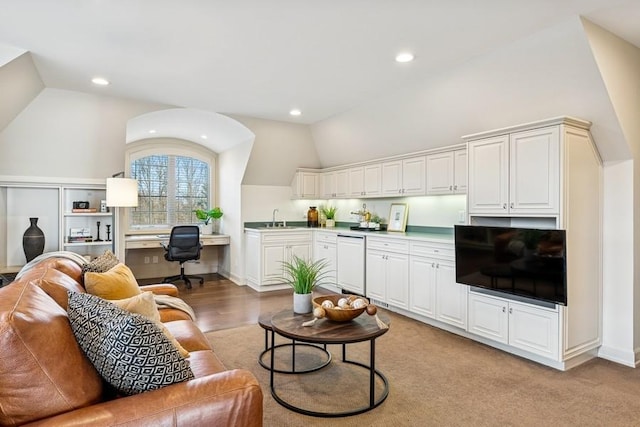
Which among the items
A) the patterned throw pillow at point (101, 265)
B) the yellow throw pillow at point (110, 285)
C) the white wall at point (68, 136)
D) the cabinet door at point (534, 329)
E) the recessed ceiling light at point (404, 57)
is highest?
the recessed ceiling light at point (404, 57)

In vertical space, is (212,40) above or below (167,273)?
above

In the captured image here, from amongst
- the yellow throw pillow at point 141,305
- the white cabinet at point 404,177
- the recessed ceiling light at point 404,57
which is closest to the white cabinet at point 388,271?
the white cabinet at point 404,177

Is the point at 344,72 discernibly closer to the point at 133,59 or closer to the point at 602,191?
the point at 133,59

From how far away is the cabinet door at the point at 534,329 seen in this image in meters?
2.94

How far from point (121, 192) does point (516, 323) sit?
4522mm

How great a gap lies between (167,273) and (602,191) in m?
6.48

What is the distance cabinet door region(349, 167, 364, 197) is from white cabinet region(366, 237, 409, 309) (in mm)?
984

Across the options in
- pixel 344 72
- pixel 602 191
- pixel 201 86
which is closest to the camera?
pixel 602 191

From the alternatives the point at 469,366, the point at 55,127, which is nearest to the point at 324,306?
the point at 469,366

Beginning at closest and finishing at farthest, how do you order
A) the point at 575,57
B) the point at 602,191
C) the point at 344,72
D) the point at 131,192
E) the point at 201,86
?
the point at 575,57 → the point at 602,191 → the point at 344,72 → the point at 201,86 → the point at 131,192

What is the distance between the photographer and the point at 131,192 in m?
4.64

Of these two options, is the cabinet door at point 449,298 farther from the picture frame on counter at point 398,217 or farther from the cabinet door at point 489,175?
the picture frame on counter at point 398,217

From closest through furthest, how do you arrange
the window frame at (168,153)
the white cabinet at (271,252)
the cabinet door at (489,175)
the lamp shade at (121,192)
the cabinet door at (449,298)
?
1. the cabinet door at (489,175)
2. the cabinet door at (449,298)
3. the lamp shade at (121,192)
4. the white cabinet at (271,252)
5. the window frame at (168,153)

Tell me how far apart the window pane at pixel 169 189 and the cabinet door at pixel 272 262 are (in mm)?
2231
